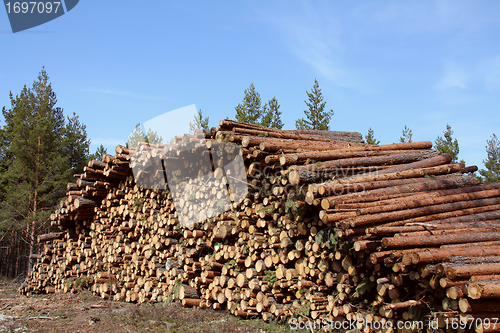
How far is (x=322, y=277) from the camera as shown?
525 cm

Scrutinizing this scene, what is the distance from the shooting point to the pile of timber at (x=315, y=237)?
404cm

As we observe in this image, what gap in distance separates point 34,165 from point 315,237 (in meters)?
18.0

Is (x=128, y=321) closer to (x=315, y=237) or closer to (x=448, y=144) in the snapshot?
(x=315, y=237)

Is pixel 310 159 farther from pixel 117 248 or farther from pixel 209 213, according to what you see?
pixel 117 248

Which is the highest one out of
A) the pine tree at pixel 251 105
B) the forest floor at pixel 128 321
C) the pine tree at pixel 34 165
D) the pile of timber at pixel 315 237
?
the pine tree at pixel 251 105

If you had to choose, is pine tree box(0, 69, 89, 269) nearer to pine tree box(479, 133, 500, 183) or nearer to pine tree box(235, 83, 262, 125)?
pine tree box(235, 83, 262, 125)

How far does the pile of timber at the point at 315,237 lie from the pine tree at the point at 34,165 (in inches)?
402

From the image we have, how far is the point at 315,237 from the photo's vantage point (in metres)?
5.18

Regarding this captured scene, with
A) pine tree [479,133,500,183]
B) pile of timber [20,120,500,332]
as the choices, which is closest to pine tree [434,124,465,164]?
pine tree [479,133,500,183]

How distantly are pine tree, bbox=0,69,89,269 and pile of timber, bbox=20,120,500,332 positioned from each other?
33.5ft

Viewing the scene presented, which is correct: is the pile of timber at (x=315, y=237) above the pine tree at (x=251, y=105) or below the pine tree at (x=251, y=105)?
below

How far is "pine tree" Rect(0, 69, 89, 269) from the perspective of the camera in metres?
17.5

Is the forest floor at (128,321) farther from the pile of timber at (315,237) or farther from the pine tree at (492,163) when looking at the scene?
the pine tree at (492,163)

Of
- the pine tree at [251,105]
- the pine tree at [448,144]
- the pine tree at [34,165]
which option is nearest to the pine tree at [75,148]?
the pine tree at [34,165]
